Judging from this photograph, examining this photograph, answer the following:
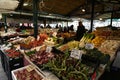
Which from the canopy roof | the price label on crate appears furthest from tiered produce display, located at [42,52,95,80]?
the canopy roof

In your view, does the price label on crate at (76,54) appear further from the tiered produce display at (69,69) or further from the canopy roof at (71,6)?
the canopy roof at (71,6)

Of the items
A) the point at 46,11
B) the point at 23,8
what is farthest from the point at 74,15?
the point at 23,8

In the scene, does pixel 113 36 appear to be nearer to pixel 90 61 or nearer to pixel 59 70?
pixel 90 61

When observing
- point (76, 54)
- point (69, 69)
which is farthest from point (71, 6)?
point (69, 69)

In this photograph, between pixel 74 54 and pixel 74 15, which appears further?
pixel 74 15

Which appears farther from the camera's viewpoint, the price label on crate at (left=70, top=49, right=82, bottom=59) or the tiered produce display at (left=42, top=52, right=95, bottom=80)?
the price label on crate at (left=70, top=49, right=82, bottom=59)

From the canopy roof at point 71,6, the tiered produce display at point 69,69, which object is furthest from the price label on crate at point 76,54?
the canopy roof at point 71,6

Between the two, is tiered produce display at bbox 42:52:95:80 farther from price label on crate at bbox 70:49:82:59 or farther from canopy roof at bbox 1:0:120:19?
canopy roof at bbox 1:0:120:19

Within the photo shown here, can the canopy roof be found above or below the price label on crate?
above

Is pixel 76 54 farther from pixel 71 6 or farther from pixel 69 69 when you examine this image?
pixel 71 6

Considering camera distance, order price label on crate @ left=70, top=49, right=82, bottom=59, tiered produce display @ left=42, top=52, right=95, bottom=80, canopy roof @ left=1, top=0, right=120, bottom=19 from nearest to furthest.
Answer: tiered produce display @ left=42, top=52, right=95, bottom=80
price label on crate @ left=70, top=49, right=82, bottom=59
canopy roof @ left=1, top=0, right=120, bottom=19

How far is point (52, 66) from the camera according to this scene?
2104mm

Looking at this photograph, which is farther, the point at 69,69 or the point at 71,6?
the point at 71,6

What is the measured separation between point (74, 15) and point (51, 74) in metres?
12.0
